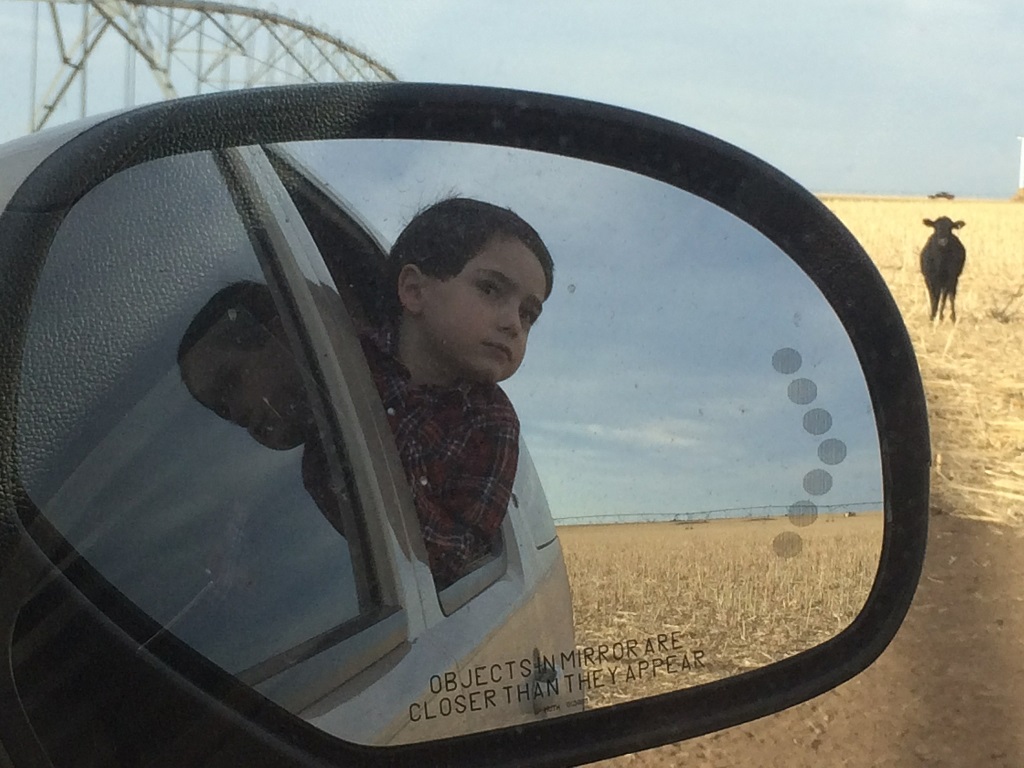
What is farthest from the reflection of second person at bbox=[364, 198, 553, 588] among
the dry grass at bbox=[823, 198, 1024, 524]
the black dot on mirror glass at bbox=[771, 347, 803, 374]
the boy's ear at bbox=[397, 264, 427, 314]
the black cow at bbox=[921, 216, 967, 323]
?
the black cow at bbox=[921, 216, 967, 323]

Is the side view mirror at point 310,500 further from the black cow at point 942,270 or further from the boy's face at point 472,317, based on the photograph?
the black cow at point 942,270

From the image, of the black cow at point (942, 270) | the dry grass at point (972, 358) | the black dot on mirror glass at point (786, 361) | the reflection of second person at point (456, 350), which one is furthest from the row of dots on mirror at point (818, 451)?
the black cow at point (942, 270)

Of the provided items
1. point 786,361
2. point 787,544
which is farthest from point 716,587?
point 786,361

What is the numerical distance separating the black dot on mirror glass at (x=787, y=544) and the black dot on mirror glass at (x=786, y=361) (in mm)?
249

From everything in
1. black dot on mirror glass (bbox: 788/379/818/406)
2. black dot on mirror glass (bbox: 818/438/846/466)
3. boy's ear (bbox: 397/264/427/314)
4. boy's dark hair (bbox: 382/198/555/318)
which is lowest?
black dot on mirror glass (bbox: 818/438/846/466)

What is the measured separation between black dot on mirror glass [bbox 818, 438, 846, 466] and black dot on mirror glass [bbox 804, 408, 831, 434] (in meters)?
0.02

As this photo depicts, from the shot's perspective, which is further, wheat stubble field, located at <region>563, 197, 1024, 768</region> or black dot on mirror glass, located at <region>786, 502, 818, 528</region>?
wheat stubble field, located at <region>563, 197, 1024, 768</region>

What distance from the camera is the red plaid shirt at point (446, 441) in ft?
5.20

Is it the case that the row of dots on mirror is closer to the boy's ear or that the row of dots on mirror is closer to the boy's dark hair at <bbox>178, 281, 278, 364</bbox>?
the boy's ear

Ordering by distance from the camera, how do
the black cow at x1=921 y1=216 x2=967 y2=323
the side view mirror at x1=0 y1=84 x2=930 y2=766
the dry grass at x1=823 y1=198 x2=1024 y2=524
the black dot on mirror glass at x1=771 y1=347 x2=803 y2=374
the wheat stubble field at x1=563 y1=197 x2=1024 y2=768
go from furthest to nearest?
the black cow at x1=921 y1=216 x2=967 y2=323
the dry grass at x1=823 y1=198 x2=1024 y2=524
the wheat stubble field at x1=563 y1=197 x2=1024 y2=768
the black dot on mirror glass at x1=771 y1=347 x2=803 y2=374
the side view mirror at x1=0 y1=84 x2=930 y2=766

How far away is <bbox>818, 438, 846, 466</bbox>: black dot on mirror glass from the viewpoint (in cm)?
220

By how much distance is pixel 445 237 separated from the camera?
5.06 ft

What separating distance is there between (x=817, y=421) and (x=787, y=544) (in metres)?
0.20

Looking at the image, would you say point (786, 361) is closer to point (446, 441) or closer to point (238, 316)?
point (446, 441)
